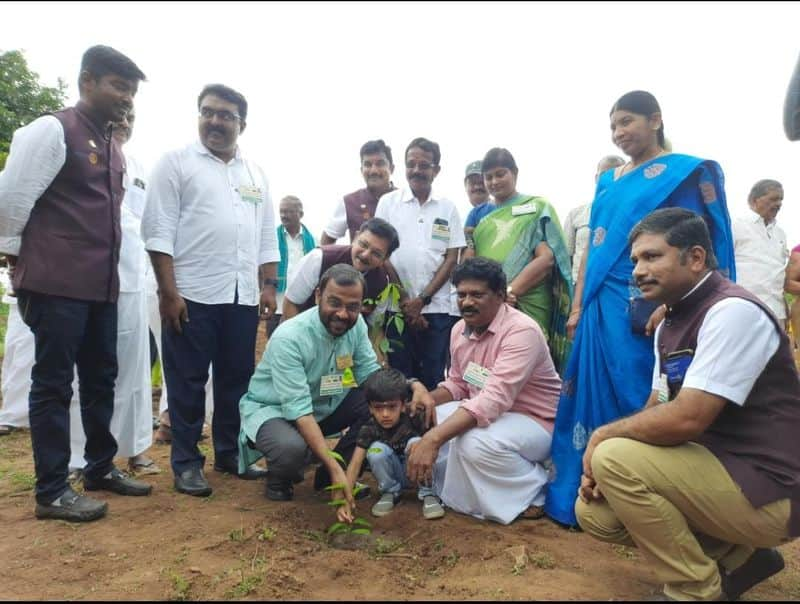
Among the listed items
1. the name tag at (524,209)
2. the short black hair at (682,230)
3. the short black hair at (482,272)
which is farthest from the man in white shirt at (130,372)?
the short black hair at (682,230)

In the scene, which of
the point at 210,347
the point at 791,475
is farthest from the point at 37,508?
the point at 791,475

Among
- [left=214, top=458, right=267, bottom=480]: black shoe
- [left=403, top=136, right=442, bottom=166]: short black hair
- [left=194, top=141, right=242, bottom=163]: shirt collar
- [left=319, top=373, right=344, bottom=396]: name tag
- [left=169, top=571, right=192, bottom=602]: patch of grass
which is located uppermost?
[left=403, top=136, right=442, bottom=166]: short black hair

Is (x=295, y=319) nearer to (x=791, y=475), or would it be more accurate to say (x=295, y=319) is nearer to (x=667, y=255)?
(x=667, y=255)

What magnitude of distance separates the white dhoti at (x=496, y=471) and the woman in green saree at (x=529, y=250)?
0.86 meters

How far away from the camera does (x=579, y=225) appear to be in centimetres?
407

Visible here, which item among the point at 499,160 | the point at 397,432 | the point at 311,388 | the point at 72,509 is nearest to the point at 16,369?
the point at 72,509

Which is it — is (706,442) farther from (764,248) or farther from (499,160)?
(764,248)

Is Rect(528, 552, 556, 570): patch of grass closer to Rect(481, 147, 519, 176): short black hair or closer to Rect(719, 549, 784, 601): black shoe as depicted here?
Rect(719, 549, 784, 601): black shoe

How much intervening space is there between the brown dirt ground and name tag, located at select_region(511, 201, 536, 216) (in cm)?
178

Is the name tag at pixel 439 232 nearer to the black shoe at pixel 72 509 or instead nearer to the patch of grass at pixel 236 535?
the patch of grass at pixel 236 535

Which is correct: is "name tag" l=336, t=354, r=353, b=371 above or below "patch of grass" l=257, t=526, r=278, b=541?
above

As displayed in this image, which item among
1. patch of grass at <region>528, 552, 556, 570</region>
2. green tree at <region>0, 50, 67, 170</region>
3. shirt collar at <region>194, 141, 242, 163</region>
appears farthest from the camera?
green tree at <region>0, 50, 67, 170</region>

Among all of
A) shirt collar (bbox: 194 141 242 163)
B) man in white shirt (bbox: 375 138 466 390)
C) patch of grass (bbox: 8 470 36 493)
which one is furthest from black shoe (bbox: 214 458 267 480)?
shirt collar (bbox: 194 141 242 163)

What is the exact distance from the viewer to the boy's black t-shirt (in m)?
2.82
